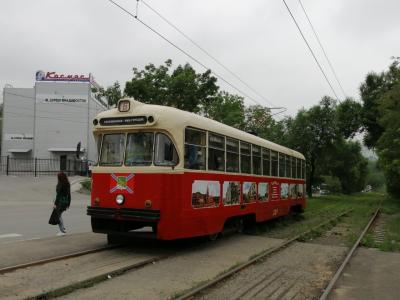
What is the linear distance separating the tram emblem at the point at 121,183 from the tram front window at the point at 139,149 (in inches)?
12.0

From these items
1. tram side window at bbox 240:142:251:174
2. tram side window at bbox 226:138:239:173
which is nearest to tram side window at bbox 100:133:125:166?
tram side window at bbox 226:138:239:173

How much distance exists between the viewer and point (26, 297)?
22.1ft

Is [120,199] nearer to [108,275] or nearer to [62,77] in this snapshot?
[108,275]

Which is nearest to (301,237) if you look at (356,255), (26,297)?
(356,255)

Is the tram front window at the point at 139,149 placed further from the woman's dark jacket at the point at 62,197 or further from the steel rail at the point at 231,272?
the woman's dark jacket at the point at 62,197

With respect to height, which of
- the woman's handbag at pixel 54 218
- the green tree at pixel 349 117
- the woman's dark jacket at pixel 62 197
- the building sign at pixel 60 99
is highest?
the building sign at pixel 60 99

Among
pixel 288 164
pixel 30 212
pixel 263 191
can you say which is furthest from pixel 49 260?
pixel 288 164

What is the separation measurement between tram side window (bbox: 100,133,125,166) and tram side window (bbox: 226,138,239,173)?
2.84 meters

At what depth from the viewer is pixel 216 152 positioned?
1198 centimetres

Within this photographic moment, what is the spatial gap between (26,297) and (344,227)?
13750 millimetres

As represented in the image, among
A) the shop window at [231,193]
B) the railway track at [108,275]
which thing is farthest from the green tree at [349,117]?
the railway track at [108,275]

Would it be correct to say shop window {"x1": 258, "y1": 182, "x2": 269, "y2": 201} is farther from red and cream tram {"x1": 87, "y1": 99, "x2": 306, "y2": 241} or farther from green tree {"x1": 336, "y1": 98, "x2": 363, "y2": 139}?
green tree {"x1": 336, "y1": 98, "x2": 363, "y2": 139}

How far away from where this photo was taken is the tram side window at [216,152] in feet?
38.3

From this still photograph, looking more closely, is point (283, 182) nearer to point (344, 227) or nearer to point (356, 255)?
point (344, 227)
